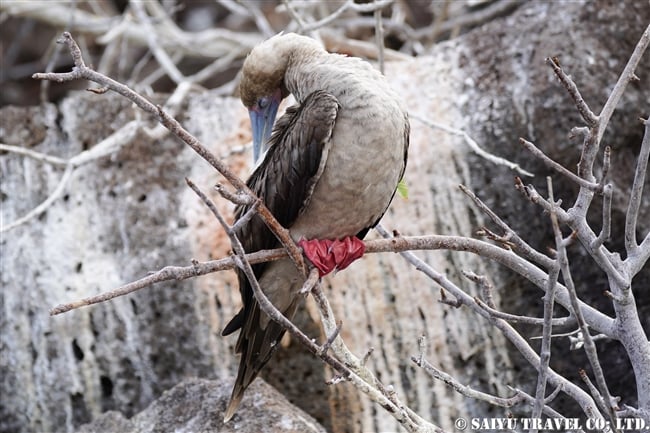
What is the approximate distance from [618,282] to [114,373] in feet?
9.79

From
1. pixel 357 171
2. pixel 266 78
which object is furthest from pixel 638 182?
pixel 266 78

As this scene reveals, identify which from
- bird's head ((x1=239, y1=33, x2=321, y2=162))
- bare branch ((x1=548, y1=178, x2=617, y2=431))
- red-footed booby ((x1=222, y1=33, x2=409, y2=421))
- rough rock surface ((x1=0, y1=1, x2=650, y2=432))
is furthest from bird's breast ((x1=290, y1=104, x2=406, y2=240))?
rough rock surface ((x1=0, y1=1, x2=650, y2=432))

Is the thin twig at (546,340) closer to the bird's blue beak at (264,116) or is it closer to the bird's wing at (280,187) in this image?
the bird's wing at (280,187)

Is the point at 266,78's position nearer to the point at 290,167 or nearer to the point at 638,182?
the point at 290,167

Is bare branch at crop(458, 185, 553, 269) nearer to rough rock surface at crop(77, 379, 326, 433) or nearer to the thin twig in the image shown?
the thin twig

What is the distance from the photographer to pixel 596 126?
127 inches

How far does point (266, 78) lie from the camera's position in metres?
4.45

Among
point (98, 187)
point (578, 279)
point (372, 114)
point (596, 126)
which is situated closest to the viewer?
point (596, 126)

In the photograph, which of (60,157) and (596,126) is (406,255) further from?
(60,157)

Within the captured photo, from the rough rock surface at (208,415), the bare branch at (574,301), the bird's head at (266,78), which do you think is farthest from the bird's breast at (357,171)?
the bare branch at (574,301)

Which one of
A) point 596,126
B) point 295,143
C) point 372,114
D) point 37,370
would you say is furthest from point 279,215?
point 37,370

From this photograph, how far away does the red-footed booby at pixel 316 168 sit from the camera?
3861 millimetres

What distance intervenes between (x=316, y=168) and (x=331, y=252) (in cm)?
37

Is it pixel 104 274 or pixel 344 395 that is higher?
pixel 104 274
